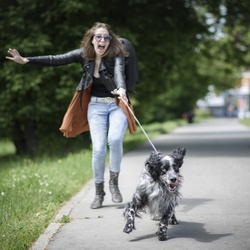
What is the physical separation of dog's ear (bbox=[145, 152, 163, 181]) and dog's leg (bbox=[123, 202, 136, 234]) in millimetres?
355

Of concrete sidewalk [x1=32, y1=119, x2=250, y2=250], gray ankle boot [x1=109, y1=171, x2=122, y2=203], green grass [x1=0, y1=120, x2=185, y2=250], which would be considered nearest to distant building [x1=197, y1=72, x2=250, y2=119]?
green grass [x1=0, y1=120, x2=185, y2=250]

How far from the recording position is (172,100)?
46.5m

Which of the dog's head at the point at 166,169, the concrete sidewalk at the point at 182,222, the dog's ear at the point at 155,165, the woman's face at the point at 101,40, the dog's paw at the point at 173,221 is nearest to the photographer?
the concrete sidewalk at the point at 182,222

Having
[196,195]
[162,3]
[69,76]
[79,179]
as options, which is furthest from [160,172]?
[162,3]

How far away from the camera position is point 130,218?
5090 mm

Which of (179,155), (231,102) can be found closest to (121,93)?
(179,155)

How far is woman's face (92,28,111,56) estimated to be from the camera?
6367 mm

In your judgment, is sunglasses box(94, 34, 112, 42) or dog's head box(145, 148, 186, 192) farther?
sunglasses box(94, 34, 112, 42)

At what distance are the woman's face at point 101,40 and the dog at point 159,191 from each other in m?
1.74

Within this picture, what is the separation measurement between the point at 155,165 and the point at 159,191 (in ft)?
0.83

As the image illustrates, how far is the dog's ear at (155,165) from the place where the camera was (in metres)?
5.11

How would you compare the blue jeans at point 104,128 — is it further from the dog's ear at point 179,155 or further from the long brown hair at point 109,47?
the dog's ear at point 179,155

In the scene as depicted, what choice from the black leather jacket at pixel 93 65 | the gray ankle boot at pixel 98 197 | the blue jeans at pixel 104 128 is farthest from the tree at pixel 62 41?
the gray ankle boot at pixel 98 197

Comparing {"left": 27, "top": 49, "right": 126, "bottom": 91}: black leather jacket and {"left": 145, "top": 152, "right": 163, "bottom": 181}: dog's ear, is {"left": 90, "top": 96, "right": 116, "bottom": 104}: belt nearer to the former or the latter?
{"left": 27, "top": 49, "right": 126, "bottom": 91}: black leather jacket
